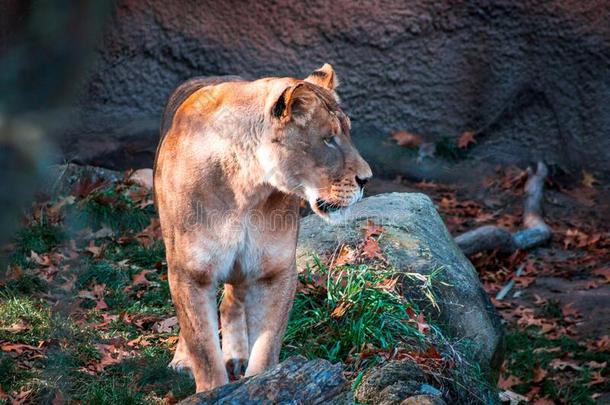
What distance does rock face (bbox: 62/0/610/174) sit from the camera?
11.9m

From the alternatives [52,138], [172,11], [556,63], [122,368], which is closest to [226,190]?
[122,368]

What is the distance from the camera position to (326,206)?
5109 mm

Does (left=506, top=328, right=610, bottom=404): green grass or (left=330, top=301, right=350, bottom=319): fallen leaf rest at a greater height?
(left=330, top=301, right=350, bottom=319): fallen leaf

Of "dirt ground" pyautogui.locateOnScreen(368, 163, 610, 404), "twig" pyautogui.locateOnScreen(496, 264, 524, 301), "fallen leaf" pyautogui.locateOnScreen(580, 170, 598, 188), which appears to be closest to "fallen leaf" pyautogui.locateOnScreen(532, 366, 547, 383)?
"dirt ground" pyautogui.locateOnScreen(368, 163, 610, 404)

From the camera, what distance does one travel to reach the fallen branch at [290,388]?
170 inches

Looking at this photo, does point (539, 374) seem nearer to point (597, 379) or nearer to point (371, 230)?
point (597, 379)

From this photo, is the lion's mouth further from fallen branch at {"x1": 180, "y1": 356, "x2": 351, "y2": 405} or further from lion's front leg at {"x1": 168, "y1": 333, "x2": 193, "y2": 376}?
lion's front leg at {"x1": 168, "y1": 333, "x2": 193, "y2": 376}

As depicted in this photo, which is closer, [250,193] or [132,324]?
[250,193]

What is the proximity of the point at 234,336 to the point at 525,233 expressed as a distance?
232 inches

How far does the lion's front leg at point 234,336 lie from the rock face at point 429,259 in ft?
4.20

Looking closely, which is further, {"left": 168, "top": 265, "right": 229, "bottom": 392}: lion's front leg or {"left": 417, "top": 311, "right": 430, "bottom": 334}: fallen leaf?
{"left": 417, "top": 311, "right": 430, "bottom": 334}: fallen leaf

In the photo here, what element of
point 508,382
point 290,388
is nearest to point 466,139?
point 508,382

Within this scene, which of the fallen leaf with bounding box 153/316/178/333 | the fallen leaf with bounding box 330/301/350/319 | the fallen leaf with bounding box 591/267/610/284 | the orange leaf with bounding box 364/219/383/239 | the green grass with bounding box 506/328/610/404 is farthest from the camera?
the fallen leaf with bounding box 591/267/610/284

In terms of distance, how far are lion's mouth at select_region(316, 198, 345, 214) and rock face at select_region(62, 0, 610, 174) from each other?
6.84 m
